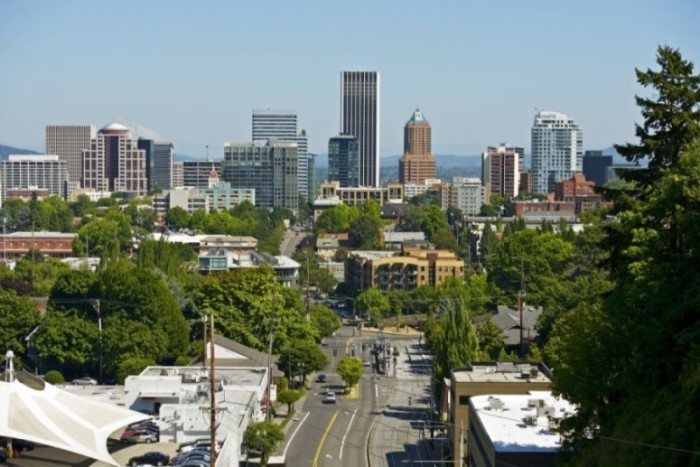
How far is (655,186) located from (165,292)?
21.0 meters

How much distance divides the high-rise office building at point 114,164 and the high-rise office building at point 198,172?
5.20m

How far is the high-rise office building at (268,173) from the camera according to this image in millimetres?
131500

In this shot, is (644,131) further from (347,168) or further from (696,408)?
(347,168)

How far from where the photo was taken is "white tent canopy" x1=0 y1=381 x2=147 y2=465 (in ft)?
64.7

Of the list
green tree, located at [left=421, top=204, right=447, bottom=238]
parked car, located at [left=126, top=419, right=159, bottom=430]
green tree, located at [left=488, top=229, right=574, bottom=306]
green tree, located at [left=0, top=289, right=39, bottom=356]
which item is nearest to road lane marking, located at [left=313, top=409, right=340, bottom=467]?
parked car, located at [left=126, top=419, right=159, bottom=430]

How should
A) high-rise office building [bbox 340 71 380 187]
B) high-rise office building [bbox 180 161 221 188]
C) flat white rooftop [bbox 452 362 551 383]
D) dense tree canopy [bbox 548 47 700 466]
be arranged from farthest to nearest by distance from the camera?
high-rise office building [bbox 340 71 380 187] → high-rise office building [bbox 180 161 221 188] → flat white rooftop [bbox 452 362 551 383] → dense tree canopy [bbox 548 47 700 466]

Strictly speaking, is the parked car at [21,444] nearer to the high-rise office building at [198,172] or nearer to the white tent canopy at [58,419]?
the white tent canopy at [58,419]

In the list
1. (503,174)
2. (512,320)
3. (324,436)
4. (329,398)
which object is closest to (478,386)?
(324,436)

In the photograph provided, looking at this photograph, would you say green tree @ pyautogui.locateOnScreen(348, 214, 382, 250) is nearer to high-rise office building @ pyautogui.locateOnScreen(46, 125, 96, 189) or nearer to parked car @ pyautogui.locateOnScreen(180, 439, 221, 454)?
parked car @ pyautogui.locateOnScreen(180, 439, 221, 454)

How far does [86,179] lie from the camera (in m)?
158

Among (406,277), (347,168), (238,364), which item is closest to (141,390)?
(238,364)

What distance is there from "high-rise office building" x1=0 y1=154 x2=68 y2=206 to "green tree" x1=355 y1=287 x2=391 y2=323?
9712cm

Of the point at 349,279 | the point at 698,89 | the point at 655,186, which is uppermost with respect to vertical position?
the point at 698,89

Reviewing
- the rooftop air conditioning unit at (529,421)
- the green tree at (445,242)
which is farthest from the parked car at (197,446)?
the green tree at (445,242)
